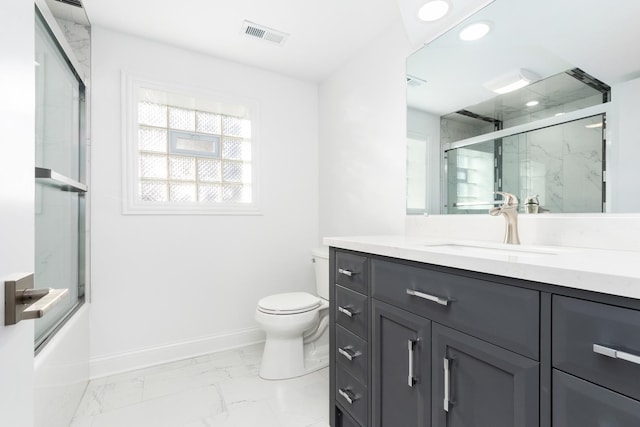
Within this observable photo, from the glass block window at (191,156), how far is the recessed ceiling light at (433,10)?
152 centimetres

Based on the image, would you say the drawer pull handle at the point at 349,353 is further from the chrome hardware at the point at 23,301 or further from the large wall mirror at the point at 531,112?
the chrome hardware at the point at 23,301

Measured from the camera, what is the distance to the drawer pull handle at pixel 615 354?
54 centimetres

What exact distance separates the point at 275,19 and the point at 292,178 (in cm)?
121

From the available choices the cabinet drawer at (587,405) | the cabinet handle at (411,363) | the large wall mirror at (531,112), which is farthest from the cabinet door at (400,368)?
the large wall mirror at (531,112)

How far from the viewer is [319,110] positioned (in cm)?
A: 283

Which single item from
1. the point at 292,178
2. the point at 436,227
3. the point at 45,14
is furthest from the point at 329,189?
the point at 45,14

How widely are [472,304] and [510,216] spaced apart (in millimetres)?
626

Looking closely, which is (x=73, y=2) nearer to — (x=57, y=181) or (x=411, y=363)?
(x=57, y=181)

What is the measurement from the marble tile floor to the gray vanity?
42 cm

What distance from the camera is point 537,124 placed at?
1.29 m

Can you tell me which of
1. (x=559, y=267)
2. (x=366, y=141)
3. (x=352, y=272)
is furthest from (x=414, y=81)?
(x=559, y=267)

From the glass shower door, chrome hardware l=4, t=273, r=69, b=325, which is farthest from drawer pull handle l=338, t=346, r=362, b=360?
the glass shower door

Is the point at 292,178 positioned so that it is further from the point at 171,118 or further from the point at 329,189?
the point at 171,118

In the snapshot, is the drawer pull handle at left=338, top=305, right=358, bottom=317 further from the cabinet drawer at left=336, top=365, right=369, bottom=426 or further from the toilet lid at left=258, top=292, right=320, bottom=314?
the toilet lid at left=258, top=292, right=320, bottom=314
